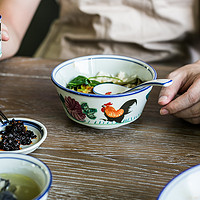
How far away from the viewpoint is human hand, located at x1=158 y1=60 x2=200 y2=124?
761mm

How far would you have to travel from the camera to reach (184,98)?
2.50 feet

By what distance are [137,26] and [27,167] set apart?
3.40ft

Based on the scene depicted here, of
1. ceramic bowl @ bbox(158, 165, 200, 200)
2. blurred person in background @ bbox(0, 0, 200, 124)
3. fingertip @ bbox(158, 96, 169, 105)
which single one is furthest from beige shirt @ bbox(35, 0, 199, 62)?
ceramic bowl @ bbox(158, 165, 200, 200)

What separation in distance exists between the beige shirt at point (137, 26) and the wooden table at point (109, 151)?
0.50 meters

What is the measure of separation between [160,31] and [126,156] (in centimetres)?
86

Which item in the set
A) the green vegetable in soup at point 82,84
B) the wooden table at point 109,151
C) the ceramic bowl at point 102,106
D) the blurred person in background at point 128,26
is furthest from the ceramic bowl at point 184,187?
the blurred person in background at point 128,26

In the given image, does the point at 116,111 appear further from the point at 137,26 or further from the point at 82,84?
the point at 137,26

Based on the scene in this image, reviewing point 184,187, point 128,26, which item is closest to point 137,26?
point 128,26

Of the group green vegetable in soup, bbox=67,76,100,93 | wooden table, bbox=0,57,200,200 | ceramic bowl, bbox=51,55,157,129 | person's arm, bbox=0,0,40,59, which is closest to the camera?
wooden table, bbox=0,57,200,200

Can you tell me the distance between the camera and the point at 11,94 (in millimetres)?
944

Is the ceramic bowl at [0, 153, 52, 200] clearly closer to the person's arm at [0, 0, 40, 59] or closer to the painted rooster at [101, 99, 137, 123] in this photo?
the painted rooster at [101, 99, 137, 123]

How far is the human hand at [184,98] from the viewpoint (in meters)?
0.76

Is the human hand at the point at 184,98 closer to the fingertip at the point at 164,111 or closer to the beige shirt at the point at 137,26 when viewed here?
the fingertip at the point at 164,111

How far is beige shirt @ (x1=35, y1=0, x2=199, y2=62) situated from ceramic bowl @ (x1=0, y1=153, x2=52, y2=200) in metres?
0.99
